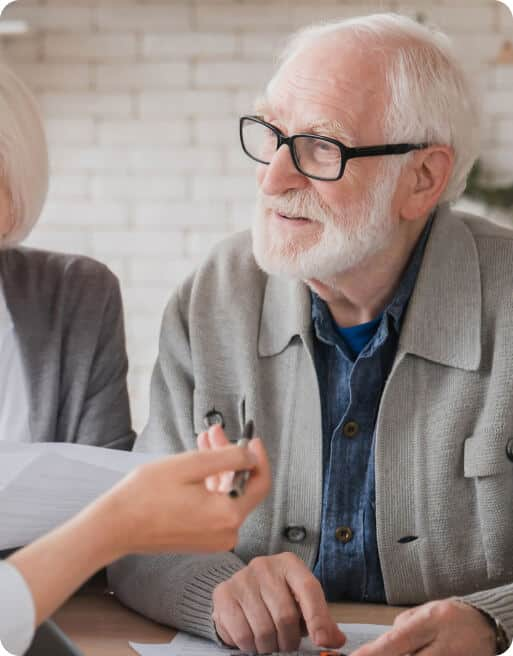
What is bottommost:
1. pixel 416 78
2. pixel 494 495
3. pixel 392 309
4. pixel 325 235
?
pixel 494 495

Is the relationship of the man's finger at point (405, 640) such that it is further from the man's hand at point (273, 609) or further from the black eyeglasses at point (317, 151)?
the black eyeglasses at point (317, 151)

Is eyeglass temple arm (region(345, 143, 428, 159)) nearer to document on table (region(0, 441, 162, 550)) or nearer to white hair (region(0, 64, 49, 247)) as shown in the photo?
white hair (region(0, 64, 49, 247))

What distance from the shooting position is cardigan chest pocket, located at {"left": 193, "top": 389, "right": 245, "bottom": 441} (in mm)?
1303

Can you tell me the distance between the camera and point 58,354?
1410 mm

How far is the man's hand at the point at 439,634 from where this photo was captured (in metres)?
0.93

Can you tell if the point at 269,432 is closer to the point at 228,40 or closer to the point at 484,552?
the point at 484,552

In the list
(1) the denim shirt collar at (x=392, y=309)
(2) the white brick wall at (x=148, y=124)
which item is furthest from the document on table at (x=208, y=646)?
(2) the white brick wall at (x=148, y=124)

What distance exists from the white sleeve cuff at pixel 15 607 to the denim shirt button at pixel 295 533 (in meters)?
0.54

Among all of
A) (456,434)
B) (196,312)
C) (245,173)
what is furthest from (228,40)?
(456,434)

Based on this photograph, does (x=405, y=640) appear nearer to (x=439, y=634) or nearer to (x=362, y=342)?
(x=439, y=634)

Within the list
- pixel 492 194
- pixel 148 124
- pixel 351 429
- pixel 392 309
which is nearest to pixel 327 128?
pixel 392 309

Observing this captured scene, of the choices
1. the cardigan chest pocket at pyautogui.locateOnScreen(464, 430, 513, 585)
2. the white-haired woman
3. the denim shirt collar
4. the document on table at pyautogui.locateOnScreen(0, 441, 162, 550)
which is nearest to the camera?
the document on table at pyautogui.locateOnScreen(0, 441, 162, 550)

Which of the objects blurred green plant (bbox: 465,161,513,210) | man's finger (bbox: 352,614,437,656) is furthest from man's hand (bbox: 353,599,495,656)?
blurred green plant (bbox: 465,161,513,210)

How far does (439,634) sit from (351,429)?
354 millimetres
